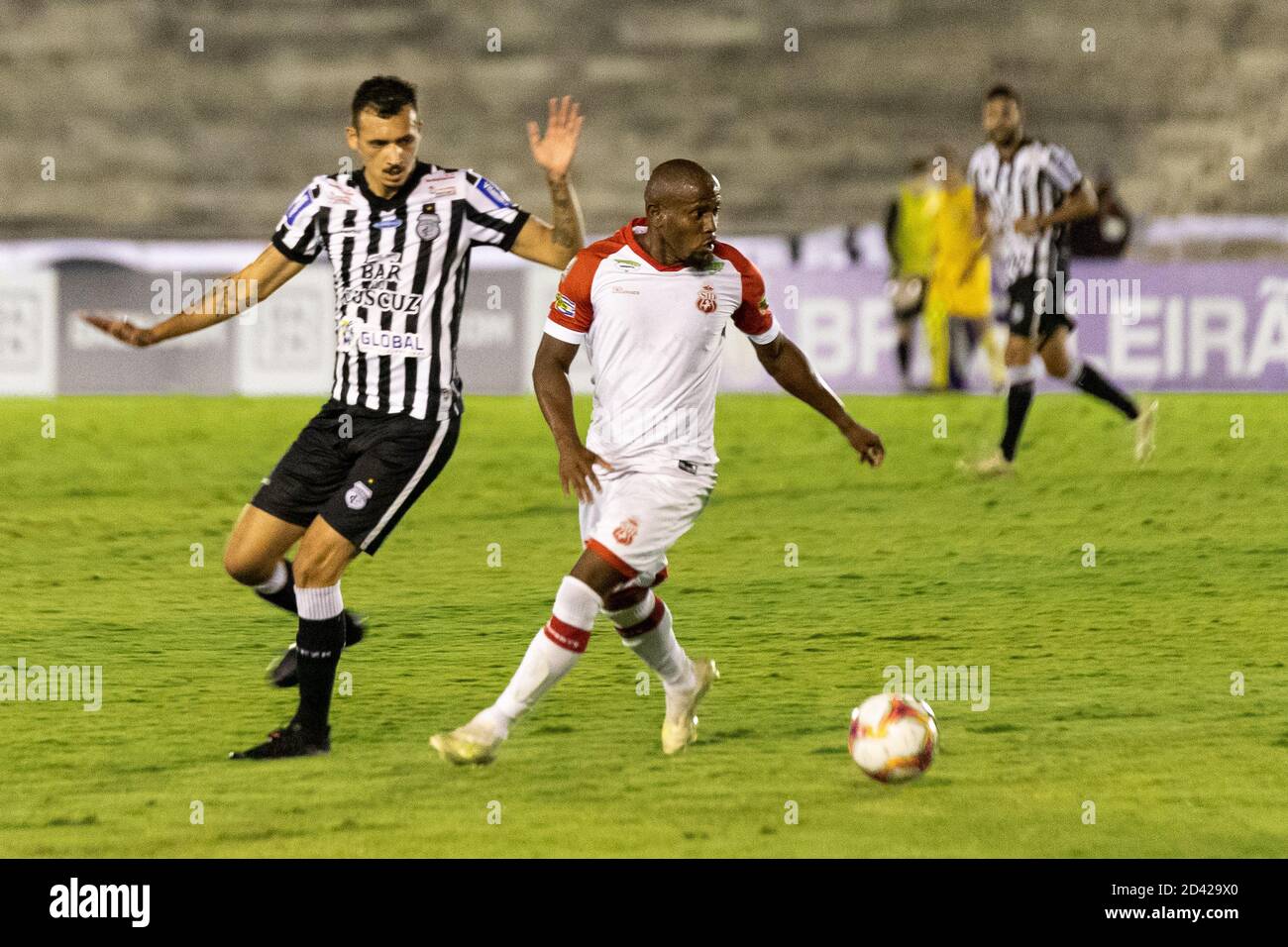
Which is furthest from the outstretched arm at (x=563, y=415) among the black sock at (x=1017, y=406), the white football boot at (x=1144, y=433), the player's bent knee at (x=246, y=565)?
the white football boot at (x=1144, y=433)

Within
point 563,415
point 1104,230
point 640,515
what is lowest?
point 640,515

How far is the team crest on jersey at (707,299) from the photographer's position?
17.2ft

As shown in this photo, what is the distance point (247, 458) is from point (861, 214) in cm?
982

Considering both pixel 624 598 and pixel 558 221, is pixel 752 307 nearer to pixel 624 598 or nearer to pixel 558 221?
pixel 558 221

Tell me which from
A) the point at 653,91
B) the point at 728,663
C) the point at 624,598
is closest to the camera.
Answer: the point at 624,598

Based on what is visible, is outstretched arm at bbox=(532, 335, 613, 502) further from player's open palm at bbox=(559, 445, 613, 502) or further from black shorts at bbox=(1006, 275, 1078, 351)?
black shorts at bbox=(1006, 275, 1078, 351)

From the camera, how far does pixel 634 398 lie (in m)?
5.25

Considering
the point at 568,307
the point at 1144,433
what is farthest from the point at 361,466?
the point at 1144,433

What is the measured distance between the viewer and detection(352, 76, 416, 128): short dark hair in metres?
5.54

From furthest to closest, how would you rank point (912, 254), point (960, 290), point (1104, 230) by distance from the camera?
point (1104, 230)
point (912, 254)
point (960, 290)

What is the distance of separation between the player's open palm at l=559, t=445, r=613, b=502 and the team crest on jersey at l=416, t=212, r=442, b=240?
38.7 inches

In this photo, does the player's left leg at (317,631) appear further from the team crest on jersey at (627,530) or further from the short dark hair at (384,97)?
the short dark hair at (384,97)

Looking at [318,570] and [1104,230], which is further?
[1104,230]

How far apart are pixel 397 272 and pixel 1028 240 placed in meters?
6.54
